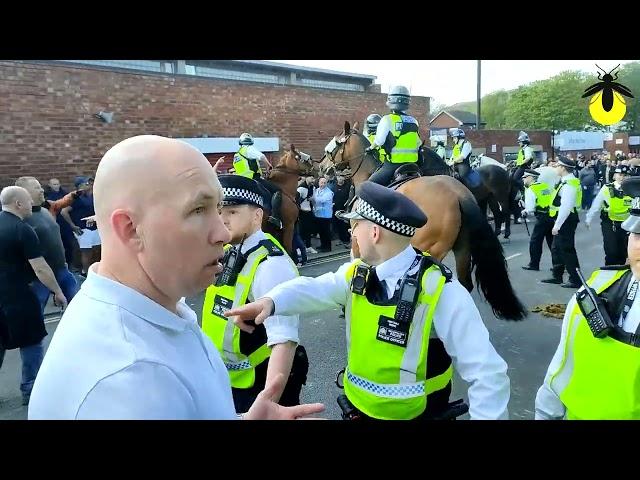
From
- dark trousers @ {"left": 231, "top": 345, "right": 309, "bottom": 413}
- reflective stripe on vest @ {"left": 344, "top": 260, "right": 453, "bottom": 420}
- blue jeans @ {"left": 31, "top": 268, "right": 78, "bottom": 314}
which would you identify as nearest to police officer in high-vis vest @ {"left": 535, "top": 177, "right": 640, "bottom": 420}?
reflective stripe on vest @ {"left": 344, "top": 260, "right": 453, "bottom": 420}

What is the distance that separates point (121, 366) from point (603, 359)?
63.7 inches

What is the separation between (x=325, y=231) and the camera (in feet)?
34.2

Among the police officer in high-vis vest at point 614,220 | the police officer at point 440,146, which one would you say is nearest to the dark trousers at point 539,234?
the police officer in high-vis vest at point 614,220

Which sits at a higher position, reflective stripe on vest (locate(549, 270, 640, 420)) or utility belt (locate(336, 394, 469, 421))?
reflective stripe on vest (locate(549, 270, 640, 420))

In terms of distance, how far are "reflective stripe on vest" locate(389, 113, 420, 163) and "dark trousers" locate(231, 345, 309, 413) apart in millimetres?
3778

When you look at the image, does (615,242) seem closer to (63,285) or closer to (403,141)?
(403,141)

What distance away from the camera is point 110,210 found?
0.92 meters

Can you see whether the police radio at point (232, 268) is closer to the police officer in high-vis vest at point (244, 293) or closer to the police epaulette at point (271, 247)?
the police officer in high-vis vest at point (244, 293)

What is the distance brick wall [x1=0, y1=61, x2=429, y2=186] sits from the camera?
28.6ft

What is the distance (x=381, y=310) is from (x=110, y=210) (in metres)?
1.19

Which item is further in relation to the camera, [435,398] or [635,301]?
[435,398]

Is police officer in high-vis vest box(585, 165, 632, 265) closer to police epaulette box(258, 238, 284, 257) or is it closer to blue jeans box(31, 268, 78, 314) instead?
police epaulette box(258, 238, 284, 257)
